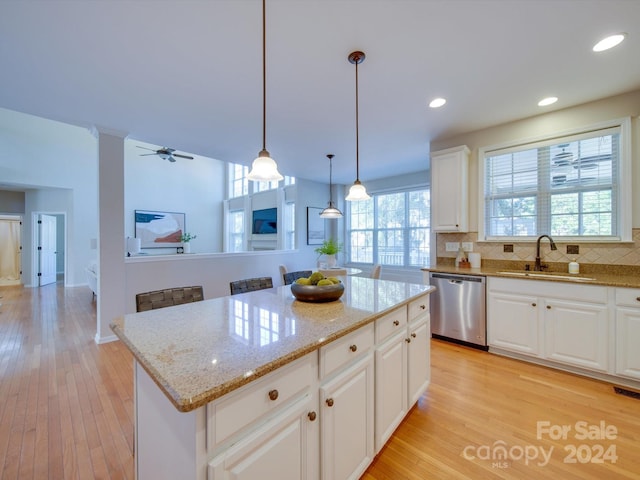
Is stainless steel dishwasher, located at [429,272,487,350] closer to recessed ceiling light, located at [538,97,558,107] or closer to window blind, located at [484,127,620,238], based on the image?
window blind, located at [484,127,620,238]

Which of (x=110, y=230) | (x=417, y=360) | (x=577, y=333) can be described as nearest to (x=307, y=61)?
(x=417, y=360)

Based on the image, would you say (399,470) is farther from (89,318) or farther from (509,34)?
(89,318)

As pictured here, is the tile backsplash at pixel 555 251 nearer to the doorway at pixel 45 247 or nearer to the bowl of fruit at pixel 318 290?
the bowl of fruit at pixel 318 290

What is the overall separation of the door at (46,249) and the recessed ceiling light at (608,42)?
10995 millimetres

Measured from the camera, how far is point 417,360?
1905 millimetres

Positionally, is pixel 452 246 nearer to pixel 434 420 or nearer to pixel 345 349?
pixel 434 420

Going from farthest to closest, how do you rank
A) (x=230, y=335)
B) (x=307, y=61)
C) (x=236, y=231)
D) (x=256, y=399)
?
(x=236, y=231) → (x=307, y=61) → (x=230, y=335) → (x=256, y=399)

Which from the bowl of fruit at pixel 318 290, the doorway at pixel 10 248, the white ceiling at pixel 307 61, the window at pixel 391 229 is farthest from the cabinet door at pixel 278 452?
the doorway at pixel 10 248

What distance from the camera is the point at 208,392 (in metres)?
0.72

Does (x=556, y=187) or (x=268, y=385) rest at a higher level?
(x=556, y=187)

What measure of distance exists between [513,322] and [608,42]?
94.6 inches

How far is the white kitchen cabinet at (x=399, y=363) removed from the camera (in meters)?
1.50

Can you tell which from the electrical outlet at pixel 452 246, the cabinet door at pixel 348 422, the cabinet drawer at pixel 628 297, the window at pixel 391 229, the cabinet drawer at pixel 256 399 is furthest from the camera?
the window at pixel 391 229

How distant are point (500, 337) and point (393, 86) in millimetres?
2760
